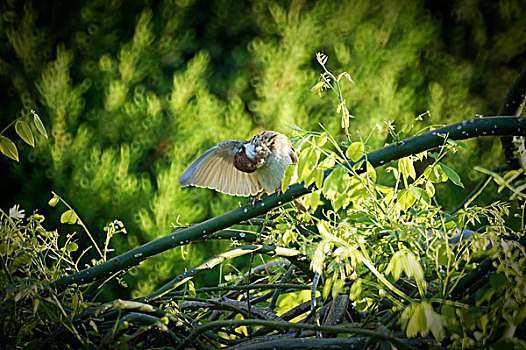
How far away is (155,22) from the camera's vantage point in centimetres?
261

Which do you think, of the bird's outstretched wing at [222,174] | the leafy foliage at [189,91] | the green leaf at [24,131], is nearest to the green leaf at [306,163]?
the green leaf at [24,131]

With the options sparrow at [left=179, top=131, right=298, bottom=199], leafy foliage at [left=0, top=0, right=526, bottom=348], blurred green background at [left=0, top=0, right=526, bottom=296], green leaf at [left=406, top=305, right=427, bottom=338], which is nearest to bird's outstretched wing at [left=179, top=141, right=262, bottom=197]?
sparrow at [left=179, top=131, right=298, bottom=199]

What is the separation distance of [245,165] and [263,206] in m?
0.50

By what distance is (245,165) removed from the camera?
1.08 metres

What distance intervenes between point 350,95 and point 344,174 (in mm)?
2072

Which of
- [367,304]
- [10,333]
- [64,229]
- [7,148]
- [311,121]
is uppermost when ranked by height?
[7,148]

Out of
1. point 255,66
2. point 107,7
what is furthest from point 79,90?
point 255,66

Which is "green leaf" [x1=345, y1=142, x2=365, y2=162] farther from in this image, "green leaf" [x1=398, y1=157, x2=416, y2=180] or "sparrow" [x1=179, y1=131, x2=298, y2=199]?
"sparrow" [x1=179, y1=131, x2=298, y2=199]

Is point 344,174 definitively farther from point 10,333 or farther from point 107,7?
point 107,7

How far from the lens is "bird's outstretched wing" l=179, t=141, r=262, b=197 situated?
106 centimetres

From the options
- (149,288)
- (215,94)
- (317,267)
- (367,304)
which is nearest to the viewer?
(317,267)

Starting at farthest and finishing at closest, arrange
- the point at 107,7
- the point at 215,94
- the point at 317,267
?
the point at 215,94
the point at 107,7
the point at 317,267

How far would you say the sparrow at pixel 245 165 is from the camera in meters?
1.08

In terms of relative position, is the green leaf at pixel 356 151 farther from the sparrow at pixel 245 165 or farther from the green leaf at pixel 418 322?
the sparrow at pixel 245 165
